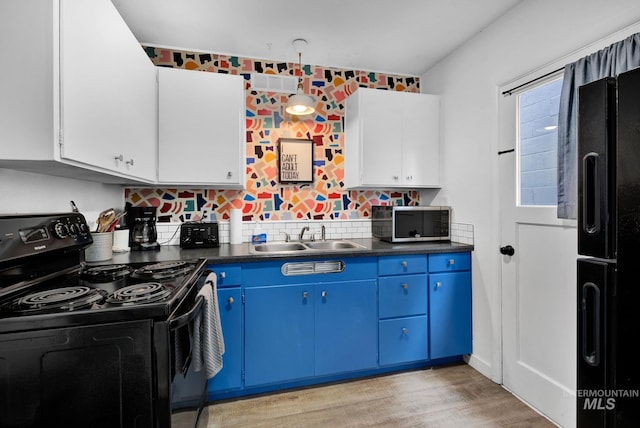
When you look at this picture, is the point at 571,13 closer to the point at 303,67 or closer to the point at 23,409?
the point at 303,67

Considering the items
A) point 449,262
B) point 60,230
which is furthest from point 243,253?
point 449,262

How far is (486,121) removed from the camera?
230cm

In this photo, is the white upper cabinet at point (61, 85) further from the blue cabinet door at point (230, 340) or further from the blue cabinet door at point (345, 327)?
the blue cabinet door at point (345, 327)

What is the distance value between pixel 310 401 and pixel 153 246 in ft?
5.06

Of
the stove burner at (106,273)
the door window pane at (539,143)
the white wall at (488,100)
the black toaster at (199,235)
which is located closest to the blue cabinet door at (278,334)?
the black toaster at (199,235)

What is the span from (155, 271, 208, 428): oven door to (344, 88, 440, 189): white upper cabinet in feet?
5.74

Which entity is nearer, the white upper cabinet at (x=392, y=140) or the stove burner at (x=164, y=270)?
the stove burner at (x=164, y=270)

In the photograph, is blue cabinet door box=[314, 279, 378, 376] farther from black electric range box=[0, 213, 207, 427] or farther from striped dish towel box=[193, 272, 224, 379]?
black electric range box=[0, 213, 207, 427]

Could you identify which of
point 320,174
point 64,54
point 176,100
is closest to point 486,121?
point 320,174

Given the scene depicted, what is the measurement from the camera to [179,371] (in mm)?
1131

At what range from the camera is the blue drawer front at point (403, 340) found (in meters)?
2.28

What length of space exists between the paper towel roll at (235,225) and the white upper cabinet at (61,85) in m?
1.04

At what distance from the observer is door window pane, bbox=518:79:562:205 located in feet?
6.05

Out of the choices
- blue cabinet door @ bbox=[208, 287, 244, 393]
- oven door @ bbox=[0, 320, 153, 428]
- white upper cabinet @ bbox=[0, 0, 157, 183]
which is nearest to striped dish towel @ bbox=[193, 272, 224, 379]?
oven door @ bbox=[0, 320, 153, 428]
